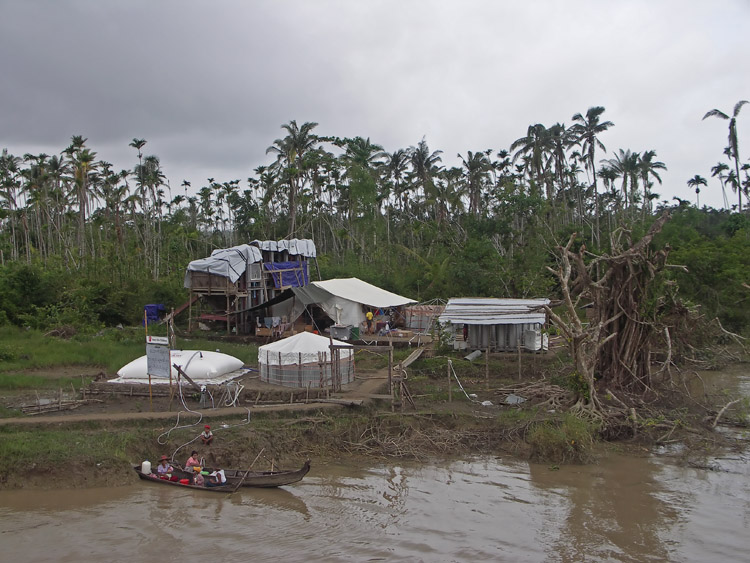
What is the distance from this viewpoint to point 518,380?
750 inches

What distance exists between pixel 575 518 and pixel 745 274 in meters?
19.7

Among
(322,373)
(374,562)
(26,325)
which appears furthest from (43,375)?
(374,562)

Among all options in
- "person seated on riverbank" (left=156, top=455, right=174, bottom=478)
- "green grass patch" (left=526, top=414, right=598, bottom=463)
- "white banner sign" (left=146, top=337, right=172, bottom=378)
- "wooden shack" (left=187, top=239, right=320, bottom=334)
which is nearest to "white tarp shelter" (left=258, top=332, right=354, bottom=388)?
"white banner sign" (left=146, top=337, right=172, bottom=378)

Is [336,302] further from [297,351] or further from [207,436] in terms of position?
[207,436]

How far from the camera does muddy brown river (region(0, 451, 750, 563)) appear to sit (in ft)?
31.7

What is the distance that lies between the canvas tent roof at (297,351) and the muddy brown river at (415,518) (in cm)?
451

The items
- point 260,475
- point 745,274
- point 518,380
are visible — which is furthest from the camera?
point 745,274

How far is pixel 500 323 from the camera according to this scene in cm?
2005

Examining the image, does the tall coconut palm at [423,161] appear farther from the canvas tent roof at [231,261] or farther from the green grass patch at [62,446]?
the green grass patch at [62,446]

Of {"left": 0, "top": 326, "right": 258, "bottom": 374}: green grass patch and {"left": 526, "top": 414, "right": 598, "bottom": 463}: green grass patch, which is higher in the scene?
{"left": 0, "top": 326, "right": 258, "bottom": 374}: green grass patch

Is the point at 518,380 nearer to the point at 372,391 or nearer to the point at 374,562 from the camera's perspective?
the point at 372,391

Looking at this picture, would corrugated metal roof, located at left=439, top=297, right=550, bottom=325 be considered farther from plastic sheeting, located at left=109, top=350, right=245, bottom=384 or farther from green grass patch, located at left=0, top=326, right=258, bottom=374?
plastic sheeting, located at left=109, top=350, right=245, bottom=384

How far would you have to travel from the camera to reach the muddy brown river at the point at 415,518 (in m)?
9.66

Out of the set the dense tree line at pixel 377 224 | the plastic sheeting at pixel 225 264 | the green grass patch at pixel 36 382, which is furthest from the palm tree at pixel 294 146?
the green grass patch at pixel 36 382
